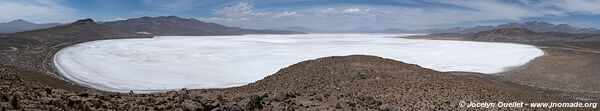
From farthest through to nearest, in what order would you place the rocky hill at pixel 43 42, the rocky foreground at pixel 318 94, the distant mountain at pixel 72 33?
the distant mountain at pixel 72 33, the rocky hill at pixel 43 42, the rocky foreground at pixel 318 94

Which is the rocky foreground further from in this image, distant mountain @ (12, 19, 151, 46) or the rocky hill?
distant mountain @ (12, 19, 151, 46)

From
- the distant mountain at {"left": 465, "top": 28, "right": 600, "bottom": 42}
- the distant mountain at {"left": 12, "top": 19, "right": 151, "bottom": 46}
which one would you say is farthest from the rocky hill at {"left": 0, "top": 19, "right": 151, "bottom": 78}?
the distant mountain at {"left": 465, "top": 28, "right": 600, "bottom": 42}

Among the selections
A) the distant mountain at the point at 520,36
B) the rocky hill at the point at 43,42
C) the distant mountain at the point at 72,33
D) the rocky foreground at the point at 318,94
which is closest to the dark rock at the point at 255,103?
Answer: the rocky foreground at the point at 318,94

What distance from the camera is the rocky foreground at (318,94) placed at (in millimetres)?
14038

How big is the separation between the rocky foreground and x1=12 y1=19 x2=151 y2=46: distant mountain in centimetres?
7673

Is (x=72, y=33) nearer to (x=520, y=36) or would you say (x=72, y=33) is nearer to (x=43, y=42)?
(x=43, y=42)

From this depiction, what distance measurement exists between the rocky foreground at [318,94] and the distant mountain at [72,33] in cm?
7673

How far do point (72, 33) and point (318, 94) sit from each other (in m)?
122

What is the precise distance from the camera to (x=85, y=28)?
472 ft

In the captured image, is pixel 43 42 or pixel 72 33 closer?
pixel 43 42

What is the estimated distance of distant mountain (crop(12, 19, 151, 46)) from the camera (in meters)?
103

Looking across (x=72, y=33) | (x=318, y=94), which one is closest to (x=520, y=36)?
(x=72, y=33)

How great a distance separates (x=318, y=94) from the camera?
18.3 meters

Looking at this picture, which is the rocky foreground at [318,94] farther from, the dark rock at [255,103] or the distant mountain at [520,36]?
the distant mountain at [520,36]
